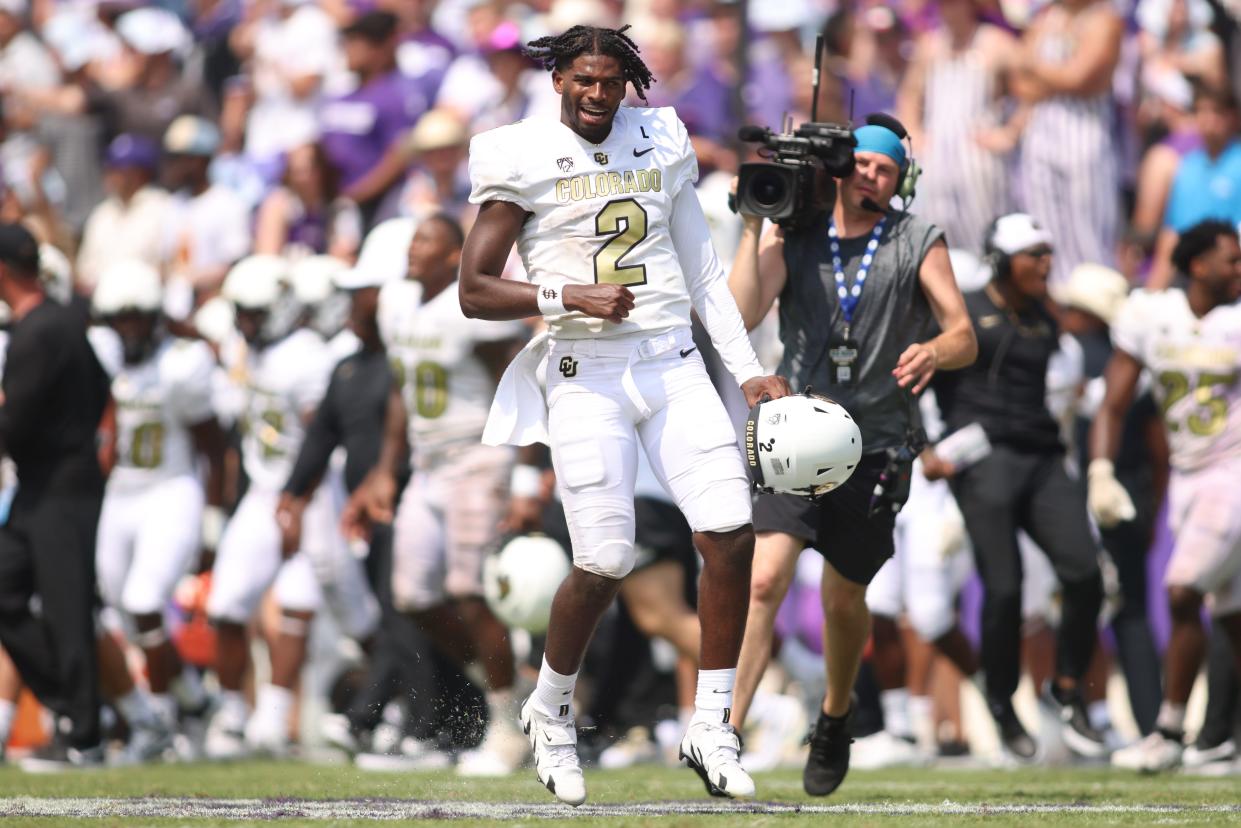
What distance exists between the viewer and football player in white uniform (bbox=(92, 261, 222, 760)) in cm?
1284

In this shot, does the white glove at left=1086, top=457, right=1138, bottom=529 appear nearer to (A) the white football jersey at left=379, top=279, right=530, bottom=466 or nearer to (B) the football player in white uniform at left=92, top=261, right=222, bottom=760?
(A) the white football jersey at left=379, top=279, right=530, bottom=466

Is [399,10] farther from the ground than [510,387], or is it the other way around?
[399,10]

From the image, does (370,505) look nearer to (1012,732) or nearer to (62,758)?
(62,758)

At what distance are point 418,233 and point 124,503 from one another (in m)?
2.64

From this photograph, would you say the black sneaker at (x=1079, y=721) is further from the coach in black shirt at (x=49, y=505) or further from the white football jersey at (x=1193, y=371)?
the coach in black shirt at (x=49, y=505)

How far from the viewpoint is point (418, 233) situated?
11781mm

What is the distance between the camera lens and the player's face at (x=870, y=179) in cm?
834

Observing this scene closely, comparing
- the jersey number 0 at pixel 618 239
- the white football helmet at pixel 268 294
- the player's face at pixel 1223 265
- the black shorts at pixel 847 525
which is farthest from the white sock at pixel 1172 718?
the white football helmet at pixel 268 294

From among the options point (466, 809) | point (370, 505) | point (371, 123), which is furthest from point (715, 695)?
point (371, 123)

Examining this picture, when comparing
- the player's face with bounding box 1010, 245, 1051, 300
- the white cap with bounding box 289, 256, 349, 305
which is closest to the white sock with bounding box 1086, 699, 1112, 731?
the player's face with bounding box 1010, 245, 1051, 300

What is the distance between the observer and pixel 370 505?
1207 centimetres

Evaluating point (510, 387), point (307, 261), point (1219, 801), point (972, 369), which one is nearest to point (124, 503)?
point (307, 261)

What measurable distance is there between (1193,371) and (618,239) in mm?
4407

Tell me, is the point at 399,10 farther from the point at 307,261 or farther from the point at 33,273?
the point at 33,273
